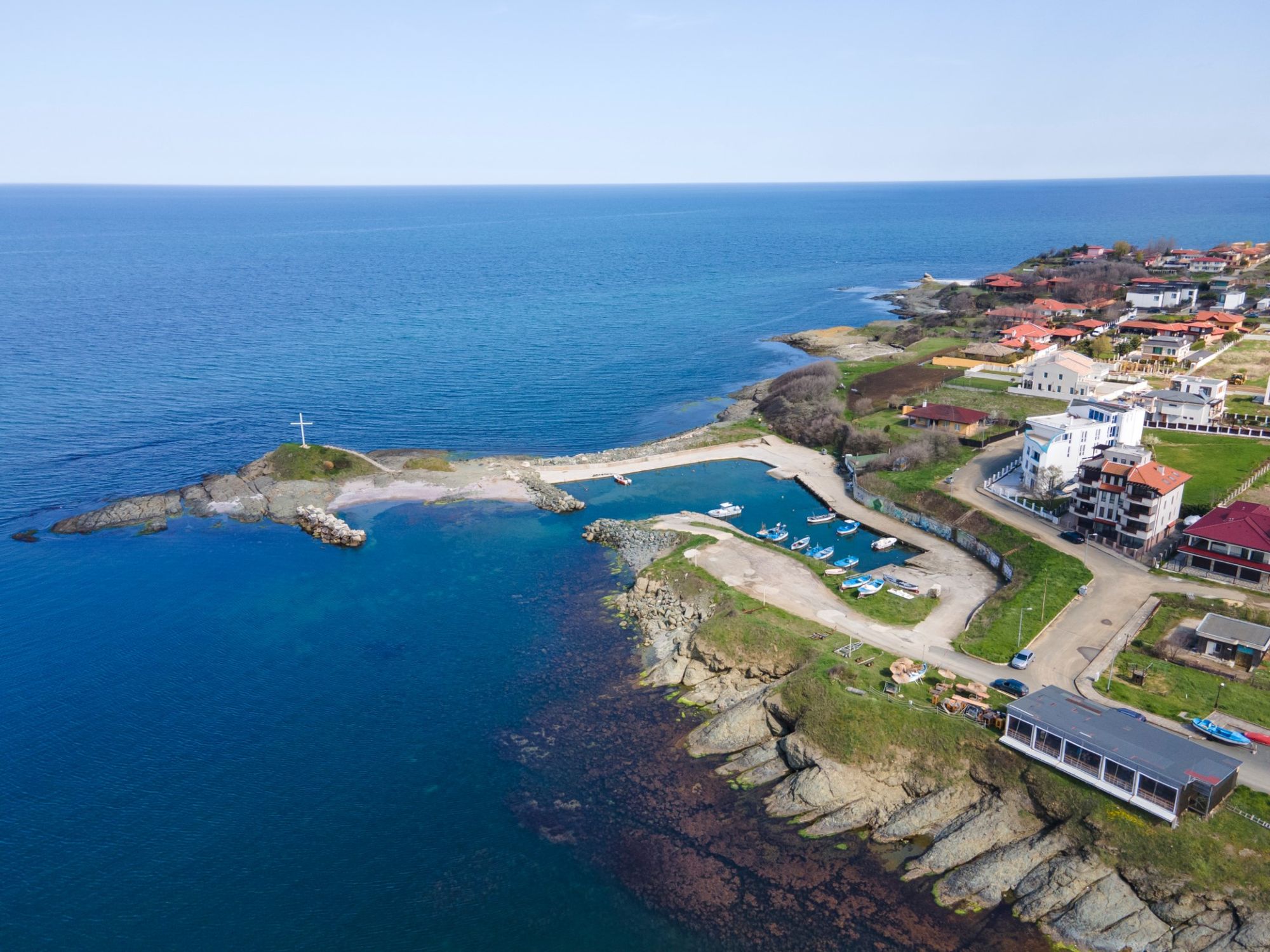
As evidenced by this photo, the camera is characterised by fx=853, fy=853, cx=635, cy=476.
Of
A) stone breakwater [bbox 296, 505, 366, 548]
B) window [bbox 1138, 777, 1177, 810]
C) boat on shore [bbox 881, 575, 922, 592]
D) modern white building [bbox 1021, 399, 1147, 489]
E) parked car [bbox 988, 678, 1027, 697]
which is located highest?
modern white building [bbox 1021, 399, 1147, 489]

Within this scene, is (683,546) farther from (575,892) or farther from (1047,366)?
(1047,366)

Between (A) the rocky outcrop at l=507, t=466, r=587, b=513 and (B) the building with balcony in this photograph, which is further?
(A) the rocky outcrop at l=507, t=466, r=587, b=513

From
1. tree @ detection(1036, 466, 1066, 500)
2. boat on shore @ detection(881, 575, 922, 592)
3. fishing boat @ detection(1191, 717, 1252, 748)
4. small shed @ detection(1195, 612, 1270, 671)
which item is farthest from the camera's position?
tree @ detection(1036, 466, 1066, 500)

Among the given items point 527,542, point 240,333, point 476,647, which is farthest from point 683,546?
point 240,333

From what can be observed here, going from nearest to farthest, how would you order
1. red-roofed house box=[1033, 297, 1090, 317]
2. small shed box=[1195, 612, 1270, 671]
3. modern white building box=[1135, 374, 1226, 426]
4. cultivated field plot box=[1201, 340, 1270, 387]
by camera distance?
small shed box=[1195, 612, 1270, 671]
modern white building box=[1135, 374, 1226, 426]
cultivated field plot box=[1201, 340, 1270, 387]
red-roofed house box=[1033, 297, 1090, 317]

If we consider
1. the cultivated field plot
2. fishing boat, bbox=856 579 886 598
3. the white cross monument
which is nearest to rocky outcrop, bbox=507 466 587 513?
the white cross monument

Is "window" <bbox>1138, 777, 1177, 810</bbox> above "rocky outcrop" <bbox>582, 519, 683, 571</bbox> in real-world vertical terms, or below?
above

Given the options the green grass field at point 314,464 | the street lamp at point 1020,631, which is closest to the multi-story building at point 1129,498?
the street lamp at point 1020,631

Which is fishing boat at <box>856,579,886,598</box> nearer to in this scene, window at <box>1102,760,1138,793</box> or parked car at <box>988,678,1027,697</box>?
parked car at <box>988,678,1027,697</box>
